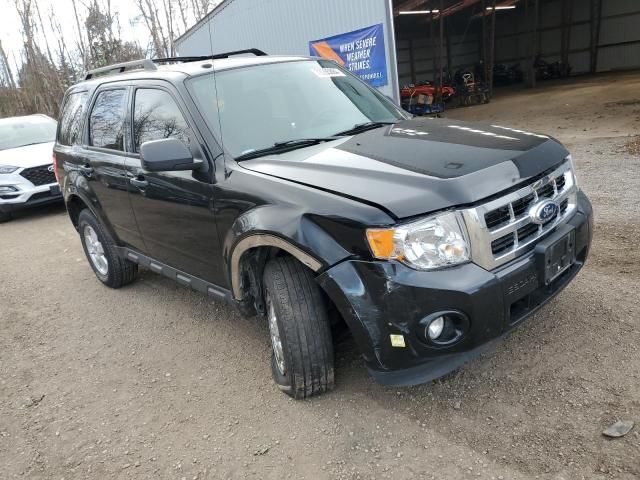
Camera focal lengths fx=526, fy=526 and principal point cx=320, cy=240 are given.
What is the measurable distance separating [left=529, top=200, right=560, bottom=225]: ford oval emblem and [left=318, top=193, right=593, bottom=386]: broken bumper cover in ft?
0.59

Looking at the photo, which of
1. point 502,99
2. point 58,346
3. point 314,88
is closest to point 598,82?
point 502,99

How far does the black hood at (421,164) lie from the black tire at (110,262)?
2.42 meters

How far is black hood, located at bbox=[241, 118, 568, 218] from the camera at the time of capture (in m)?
2.38

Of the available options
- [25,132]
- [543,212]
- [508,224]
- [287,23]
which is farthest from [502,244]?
[287,23]

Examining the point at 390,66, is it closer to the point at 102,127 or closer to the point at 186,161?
the point at 102,127

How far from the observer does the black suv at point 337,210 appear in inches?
93.2

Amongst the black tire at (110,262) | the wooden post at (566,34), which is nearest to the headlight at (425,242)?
the black tire at (110,262)

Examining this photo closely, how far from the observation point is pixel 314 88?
3.72 metres

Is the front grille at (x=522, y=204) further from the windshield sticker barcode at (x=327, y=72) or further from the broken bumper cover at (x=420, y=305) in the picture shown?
the windshield sticker barcode at (x=327, y=72)

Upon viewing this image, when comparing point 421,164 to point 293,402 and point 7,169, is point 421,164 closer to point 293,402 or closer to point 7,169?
point 293,402

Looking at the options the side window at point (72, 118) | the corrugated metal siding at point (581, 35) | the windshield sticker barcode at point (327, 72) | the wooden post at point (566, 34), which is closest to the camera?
the windshield sticker barcode at point (327, 72)

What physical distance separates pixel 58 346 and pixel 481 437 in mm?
3289

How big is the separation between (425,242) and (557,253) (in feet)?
2.63

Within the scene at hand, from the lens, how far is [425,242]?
236cm
